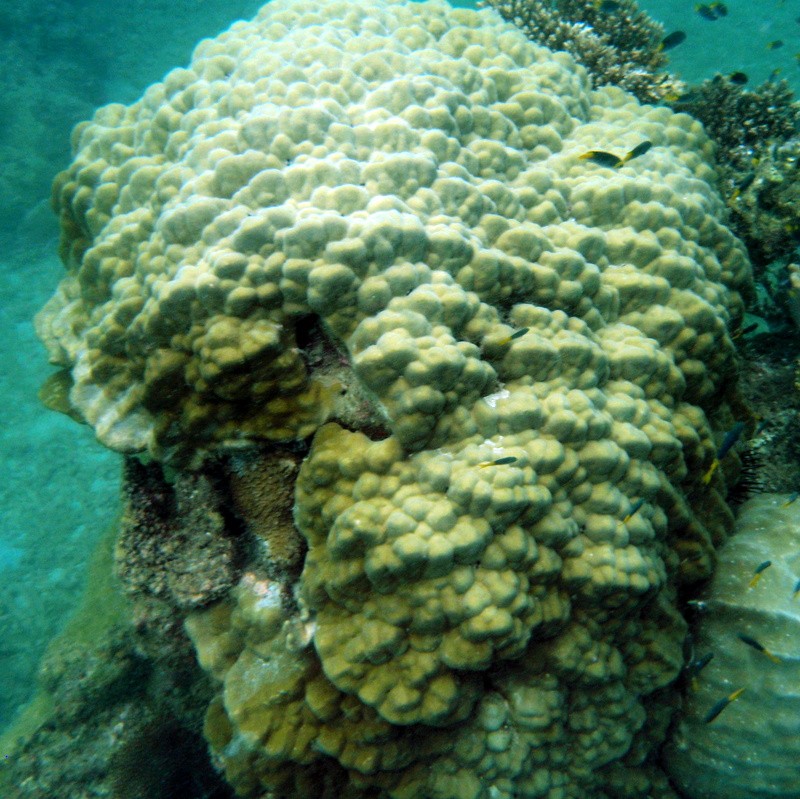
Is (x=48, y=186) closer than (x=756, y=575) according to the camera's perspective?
No

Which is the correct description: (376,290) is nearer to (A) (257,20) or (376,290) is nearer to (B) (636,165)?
(B) (636,165)

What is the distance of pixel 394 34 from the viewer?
3.65 meters

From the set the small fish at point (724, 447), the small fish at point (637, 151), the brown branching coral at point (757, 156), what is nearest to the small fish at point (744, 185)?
the brown branching coral at point (757, 156)

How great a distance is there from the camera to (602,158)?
11.3 ft

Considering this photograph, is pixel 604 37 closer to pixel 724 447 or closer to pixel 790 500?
pixel 724 447

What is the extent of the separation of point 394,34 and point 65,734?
676cm

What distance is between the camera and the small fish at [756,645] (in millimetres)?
2918

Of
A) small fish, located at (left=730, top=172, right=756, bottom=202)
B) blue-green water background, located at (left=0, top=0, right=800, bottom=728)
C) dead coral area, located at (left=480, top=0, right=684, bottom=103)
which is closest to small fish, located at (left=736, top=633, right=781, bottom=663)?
small fish, located at (left=730, top=172, right=756, bottom=202)

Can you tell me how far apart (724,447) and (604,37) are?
175 inches

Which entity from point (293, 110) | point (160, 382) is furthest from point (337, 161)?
point (160, 382)

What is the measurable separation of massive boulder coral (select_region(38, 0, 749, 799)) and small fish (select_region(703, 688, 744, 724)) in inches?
8.8

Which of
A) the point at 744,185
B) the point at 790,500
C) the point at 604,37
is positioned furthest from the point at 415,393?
the point at 604,37

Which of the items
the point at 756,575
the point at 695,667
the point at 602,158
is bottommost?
the point at 695,667

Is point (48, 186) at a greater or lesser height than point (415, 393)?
lesser
